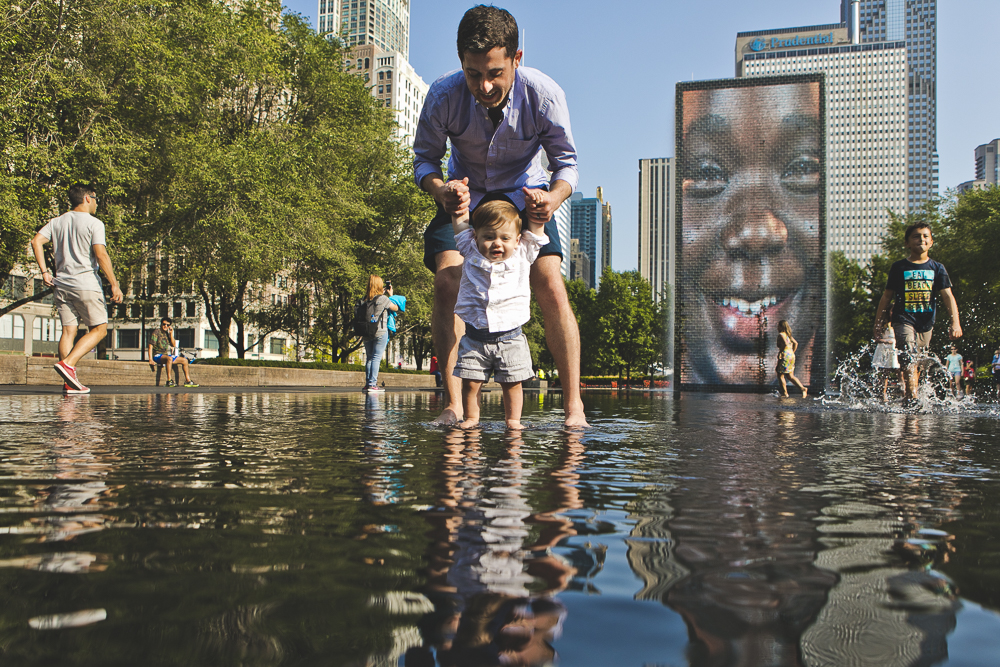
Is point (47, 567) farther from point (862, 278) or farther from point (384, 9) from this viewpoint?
point (384, 9)

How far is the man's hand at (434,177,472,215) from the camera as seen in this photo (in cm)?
424

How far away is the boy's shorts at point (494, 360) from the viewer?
14.7 feet

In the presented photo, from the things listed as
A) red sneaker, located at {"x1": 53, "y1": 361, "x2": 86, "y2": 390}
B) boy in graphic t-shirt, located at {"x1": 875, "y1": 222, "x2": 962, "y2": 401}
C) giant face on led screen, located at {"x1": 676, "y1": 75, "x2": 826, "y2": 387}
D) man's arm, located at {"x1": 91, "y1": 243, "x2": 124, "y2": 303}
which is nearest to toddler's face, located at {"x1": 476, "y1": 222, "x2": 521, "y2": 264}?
man's arm, located at {"x1": 91, "y1": 243, "x2": 124, "y2": 303}

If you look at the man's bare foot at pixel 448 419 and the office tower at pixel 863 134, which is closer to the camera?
the man's bare foot at pixel 448 419

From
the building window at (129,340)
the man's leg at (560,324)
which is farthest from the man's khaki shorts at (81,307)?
the building window at (129,340)

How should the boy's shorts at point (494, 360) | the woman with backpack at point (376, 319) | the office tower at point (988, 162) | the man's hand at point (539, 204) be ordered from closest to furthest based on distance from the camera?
the man's hand at point (539, 204)
the boy's shorts at point (494, 360)
the woman with backpack at point (376, 319)
the office tower at point (988, 162)

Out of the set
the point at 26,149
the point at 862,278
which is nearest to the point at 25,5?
the point at 26,149

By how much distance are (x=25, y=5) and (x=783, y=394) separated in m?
19.9

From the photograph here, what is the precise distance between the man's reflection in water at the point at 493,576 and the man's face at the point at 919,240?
806 centimetres

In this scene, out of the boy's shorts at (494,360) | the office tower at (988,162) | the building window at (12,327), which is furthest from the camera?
the office tower at (988,162)

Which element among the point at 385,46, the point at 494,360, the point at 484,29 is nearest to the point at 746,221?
the point at 494,360

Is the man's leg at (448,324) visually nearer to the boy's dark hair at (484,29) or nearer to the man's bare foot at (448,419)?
the man's bare foot at (448,419)

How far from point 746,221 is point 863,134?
123409mm

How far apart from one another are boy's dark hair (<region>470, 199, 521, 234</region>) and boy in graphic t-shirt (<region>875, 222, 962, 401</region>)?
6061 mm
